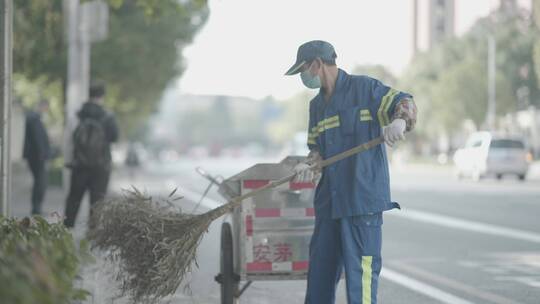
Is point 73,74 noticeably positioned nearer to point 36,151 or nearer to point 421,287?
point 36,151

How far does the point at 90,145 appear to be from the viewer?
9.84 m

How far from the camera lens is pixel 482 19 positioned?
6844 centimetres

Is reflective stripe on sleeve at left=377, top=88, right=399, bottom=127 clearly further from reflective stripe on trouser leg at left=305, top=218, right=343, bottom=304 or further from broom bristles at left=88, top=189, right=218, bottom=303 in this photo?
broom bristles at left=88, top=189, right=218, bottom=303

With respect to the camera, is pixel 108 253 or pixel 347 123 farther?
pixel 108 253

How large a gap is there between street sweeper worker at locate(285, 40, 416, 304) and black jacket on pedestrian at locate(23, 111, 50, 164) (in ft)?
28.5

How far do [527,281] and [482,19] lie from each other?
62972mm

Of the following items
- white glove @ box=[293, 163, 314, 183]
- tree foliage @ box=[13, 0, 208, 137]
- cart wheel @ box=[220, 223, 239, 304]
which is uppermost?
tree foliage @ box=[13, 0, 208, 137]

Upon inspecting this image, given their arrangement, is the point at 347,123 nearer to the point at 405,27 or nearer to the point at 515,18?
the point at 515,18

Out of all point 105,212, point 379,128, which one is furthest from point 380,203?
point 105,212

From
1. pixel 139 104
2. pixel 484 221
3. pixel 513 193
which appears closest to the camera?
pixel 484 221

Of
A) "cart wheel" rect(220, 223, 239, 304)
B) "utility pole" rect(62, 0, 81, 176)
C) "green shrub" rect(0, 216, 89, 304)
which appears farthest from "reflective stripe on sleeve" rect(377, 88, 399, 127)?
"utility pole" rect(62, 0, 81, 176)

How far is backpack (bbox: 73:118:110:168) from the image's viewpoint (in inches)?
388

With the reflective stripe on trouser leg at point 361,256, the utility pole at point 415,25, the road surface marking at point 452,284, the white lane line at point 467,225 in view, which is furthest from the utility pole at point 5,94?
the utility pole at point 415,25

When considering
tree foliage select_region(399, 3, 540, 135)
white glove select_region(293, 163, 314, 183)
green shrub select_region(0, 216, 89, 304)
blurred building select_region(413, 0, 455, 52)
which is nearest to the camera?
green shrub select_region(0, 216, 89, 304)
